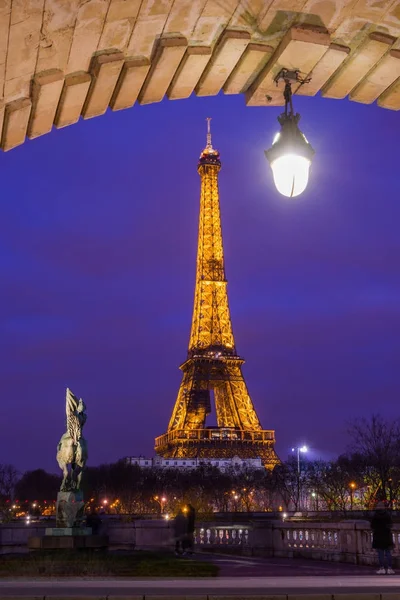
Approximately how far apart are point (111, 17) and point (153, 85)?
3.79 ft

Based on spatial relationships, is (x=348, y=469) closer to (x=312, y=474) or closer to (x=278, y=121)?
(x=312, y=474)

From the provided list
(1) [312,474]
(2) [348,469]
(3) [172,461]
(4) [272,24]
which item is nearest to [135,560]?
(4) [272,24]

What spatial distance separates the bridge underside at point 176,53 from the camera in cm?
536

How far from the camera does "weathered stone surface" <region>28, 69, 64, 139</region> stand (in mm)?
5922

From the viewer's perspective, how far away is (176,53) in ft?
20.0

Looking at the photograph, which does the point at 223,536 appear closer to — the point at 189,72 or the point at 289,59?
the point at 189,72

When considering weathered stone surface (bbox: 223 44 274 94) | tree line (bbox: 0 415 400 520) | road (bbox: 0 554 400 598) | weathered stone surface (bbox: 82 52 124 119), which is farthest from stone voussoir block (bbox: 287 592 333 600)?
tree line (bbox: 0 415 400 520)

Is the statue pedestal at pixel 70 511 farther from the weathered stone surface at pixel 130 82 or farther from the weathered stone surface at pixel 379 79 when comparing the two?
the weathered stone surface at pixel 379 79

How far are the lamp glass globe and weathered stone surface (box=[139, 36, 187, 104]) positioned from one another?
4.05 ft

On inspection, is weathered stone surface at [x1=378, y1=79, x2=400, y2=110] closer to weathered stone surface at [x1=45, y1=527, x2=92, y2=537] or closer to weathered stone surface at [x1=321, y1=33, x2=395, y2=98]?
A: weathered stone surface at [x1=321, y1=33, x2=395, y2=98]

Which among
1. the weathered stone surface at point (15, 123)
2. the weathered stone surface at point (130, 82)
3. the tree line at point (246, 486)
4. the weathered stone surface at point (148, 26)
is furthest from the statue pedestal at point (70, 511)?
the tree line at point (246, 486)

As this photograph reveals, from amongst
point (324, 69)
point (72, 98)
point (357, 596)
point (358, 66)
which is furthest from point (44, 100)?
point (357, 596)

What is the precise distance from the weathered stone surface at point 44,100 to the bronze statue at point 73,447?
14843 millimetres

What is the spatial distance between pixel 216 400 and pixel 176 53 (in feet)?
253
